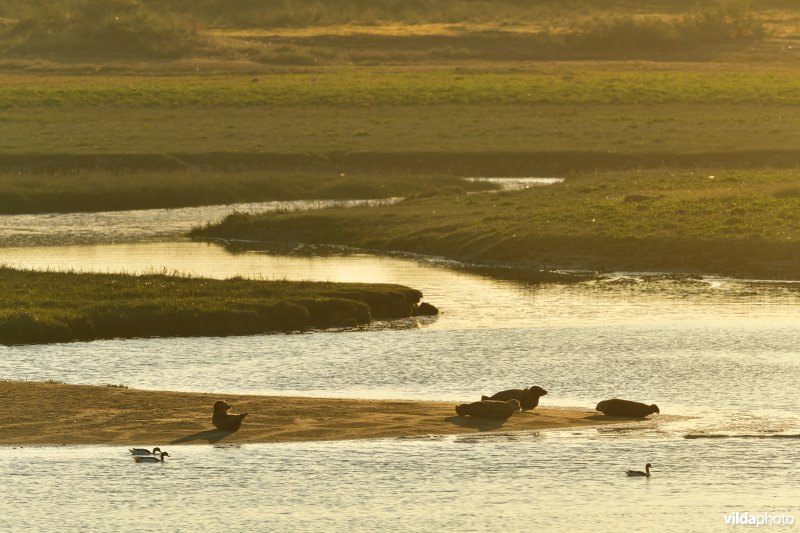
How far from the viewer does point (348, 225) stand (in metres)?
66.2

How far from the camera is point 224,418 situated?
30.2 m

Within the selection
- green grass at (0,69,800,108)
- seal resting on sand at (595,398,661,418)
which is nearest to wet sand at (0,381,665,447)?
seal resting on sand at (595,398,661,418)

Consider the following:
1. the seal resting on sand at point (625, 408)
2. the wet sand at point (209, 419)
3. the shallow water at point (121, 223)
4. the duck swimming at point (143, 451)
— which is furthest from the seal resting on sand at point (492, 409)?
the shallow water at point (121, 223)

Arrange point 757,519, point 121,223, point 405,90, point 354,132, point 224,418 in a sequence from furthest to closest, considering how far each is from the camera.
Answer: point 405,90 → point 354,132 → point 121,223 → point 224,418 → point 757,519

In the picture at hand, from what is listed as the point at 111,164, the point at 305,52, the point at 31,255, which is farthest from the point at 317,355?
the point at 305,52

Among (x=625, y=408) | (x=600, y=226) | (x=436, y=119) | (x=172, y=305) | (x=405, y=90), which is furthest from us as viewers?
(x=405, y=90)

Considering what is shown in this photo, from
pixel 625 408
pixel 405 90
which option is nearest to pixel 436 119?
pixel 405 90

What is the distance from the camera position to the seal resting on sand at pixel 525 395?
32.0 meters

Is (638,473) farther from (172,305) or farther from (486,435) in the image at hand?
(172,305)

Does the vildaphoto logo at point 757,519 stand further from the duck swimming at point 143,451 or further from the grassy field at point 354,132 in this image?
the grassy field at point 354,132

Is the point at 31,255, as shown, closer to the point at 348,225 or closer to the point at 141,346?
the point at 348,225

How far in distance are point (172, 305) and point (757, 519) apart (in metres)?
21.7

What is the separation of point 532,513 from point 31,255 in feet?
124

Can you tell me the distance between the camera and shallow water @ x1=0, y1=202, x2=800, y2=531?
2598cm
